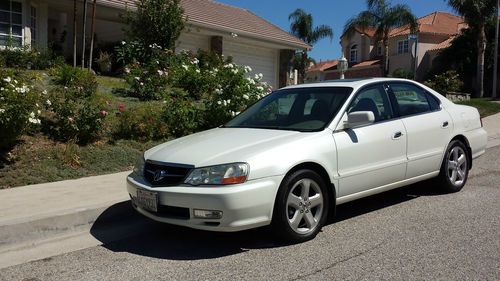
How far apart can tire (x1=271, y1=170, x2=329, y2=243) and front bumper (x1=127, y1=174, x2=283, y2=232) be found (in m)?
0.11

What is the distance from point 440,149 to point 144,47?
9384mm

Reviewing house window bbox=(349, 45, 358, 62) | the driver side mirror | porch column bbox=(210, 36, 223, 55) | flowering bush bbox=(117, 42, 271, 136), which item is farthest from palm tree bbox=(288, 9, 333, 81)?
the driver side mirror

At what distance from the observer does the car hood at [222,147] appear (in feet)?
15.5

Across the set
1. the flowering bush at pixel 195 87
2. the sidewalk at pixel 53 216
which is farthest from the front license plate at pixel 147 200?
the flowering bush at pixel 195 87

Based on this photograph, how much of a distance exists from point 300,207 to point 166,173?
1305 mm

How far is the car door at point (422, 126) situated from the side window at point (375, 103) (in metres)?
0.18

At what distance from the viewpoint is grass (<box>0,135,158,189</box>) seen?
24.0 feet

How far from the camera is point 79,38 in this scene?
62.3ft

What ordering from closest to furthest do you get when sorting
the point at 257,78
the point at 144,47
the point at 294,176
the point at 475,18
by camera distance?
the point at 294,176 < the point at 257,78 < the point at 144,47 < the point at 475,18

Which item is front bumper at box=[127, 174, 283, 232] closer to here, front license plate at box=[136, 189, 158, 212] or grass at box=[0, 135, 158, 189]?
front license plate at box=[136, 189, 158, 212]

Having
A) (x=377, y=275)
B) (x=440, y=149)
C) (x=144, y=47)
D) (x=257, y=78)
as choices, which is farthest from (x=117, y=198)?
(x=144, y=47)

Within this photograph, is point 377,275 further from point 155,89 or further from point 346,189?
point 155,89

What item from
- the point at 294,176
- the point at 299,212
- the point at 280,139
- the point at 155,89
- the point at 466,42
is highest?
the point at 466,42

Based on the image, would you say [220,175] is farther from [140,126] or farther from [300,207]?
[140,126]
